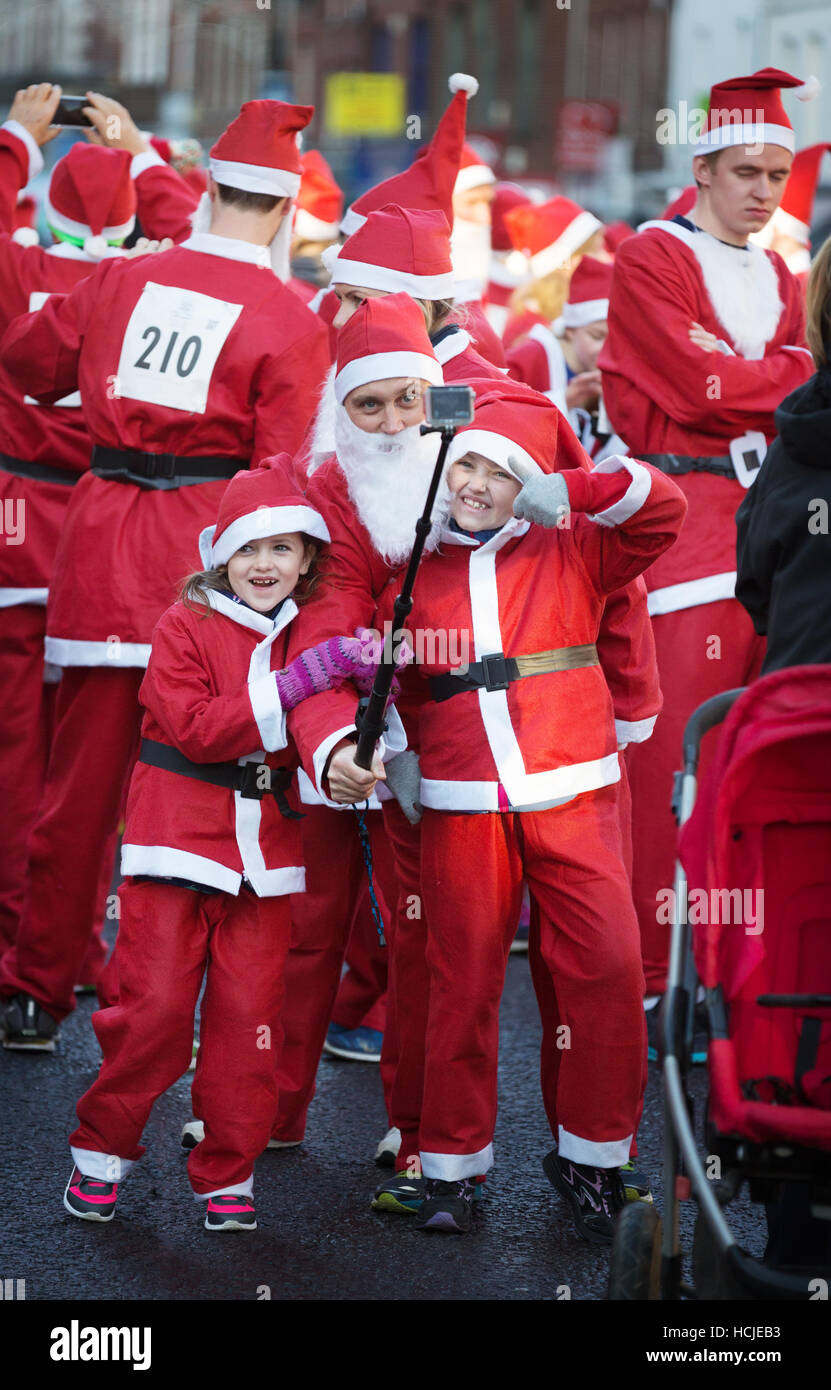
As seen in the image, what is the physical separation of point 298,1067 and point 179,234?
3.25 m

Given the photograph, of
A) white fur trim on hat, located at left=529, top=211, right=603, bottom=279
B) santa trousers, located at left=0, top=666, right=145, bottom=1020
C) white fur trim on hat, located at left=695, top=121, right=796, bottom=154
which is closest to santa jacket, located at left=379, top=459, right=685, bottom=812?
santa trousers, located at left=0, top=666, right=145, bottom=1020

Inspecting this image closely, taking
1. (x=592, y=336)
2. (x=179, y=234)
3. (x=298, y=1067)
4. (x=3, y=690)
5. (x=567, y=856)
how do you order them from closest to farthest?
(x=567, y=856)
(x=298, y=1067)
(x=3, y=690)
(x=179, y=234)
(x=592, y=336)

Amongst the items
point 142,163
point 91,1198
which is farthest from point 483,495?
point 142,163

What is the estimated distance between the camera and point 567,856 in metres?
4.08

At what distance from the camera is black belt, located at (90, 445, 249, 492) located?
520cm

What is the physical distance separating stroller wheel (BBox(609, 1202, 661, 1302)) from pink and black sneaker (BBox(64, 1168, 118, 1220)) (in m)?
1.35

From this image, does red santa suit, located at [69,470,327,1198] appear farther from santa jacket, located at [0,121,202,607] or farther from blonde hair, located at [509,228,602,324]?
blonde hair, located at [509,228,602,324]

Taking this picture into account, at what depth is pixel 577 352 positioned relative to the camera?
7664 mm

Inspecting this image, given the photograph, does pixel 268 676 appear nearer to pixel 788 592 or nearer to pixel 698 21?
pixel 788 592

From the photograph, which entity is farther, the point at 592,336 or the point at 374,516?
the point at 592,336

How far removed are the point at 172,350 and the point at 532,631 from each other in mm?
1532

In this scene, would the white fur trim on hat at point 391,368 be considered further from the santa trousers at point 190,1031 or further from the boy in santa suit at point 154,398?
the santa trousers at point 190,1031

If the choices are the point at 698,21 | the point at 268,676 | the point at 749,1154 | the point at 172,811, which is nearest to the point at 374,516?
the point at 268,676

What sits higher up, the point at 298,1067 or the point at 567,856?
the point at 567,856
